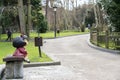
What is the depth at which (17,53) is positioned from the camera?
13406 millimetres

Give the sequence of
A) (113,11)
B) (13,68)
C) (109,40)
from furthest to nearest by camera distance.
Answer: (113,11)
(109,40)
(13,68)

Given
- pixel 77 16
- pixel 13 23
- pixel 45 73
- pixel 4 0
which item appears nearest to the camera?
pixel 45 73

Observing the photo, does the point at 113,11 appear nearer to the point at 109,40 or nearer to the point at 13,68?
the point at 109,40

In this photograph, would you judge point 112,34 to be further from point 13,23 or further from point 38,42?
point 13,23

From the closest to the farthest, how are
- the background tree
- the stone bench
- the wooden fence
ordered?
the stone bench → the wooden fence → the background tree

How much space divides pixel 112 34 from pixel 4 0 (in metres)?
23.2

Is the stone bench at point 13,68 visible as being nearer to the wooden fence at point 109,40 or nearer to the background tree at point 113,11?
the wooden fence at point 109,40

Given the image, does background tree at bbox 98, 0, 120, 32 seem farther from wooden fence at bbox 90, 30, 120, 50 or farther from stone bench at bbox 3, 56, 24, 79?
stone bench at bbox 3, 56, 24, 79

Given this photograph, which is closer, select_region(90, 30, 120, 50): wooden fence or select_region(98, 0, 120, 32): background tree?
select_region(90, 30, 120, 50): wooden fence

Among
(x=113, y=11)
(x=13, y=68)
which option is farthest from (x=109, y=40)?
(x=13, y=68)

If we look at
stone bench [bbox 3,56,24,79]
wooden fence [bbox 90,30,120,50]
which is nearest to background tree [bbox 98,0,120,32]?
wooden fence [bbox 90,30,120,50]

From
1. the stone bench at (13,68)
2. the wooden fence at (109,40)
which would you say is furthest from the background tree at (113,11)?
the stone bench at (13,68)

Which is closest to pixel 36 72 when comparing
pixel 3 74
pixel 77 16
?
pixel 3 74

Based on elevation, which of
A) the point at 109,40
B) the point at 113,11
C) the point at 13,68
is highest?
the point at 113,11
